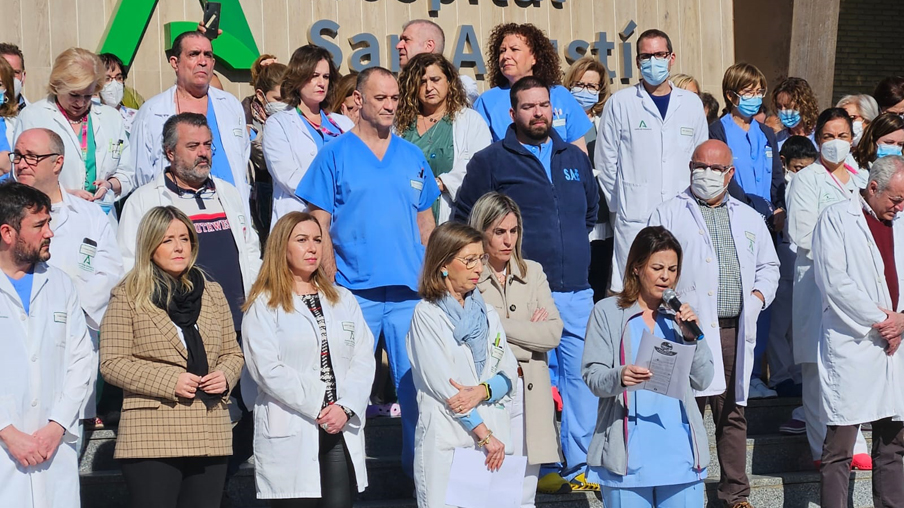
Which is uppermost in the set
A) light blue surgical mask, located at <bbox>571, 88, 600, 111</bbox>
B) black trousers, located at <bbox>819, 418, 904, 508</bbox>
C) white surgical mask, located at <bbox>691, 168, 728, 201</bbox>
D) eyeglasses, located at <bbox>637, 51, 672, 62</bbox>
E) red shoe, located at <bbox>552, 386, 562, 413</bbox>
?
eyeglasses, located at <bbox>637, 51, 672, 62</bbox>

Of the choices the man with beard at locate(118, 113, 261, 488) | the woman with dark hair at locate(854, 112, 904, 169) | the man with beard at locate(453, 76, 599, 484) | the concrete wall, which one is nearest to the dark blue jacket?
the man with beard at locate(453, 76, 599, 484)

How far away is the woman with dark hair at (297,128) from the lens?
6.48 m

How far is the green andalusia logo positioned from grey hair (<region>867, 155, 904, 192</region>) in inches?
191

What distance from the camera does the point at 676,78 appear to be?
866cm

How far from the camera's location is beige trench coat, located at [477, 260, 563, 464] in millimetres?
5348

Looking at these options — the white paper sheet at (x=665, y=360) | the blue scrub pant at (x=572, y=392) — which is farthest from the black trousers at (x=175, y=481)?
the blue scrub pant at (x=572, y=392)

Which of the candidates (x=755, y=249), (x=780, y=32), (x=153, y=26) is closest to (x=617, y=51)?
(x=780, y=32)

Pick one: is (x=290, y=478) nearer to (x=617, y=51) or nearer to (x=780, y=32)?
(x=617, y=51)

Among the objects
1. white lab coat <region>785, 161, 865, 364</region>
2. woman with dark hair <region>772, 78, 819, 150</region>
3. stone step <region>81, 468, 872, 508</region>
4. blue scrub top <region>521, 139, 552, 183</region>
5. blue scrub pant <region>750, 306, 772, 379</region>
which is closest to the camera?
stone step <region>81, 468, 872, 508</region>

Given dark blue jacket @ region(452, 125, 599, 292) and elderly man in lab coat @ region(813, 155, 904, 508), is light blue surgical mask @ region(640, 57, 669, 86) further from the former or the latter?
elderly man in lab coat @ region(813, 155, 904, 508)

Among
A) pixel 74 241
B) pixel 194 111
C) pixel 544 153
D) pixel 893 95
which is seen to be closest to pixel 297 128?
pixel 194 111

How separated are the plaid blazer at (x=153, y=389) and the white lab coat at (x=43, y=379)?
14 cm

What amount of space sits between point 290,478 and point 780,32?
26.0ft

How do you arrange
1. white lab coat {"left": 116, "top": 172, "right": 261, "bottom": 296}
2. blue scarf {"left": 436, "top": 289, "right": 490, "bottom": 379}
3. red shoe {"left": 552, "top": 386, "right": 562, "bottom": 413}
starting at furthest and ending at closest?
red shoe {"left": 552, "top": 386, "right": 562, "bottom": 413} < white lab coat {"left": 116, "top": 172, "right": 261, "bottom": 296} < blue scarf {"left": 436, "top": 289, "right": 490, "bottom": 379}
